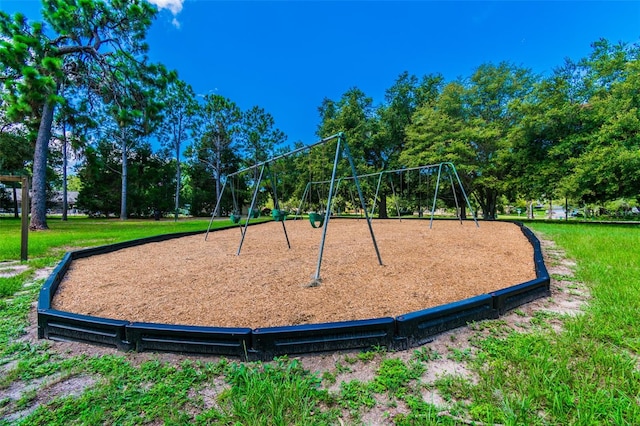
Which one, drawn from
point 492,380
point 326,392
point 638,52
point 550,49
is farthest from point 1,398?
point 550,49

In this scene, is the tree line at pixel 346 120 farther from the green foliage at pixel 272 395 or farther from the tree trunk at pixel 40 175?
the green foliage at pixel 272 395

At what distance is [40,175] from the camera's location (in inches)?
360

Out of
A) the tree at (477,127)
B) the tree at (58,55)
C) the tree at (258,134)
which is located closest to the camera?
the tree at (58,55)

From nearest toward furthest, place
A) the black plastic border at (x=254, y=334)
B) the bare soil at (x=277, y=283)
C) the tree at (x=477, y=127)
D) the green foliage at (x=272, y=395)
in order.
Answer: the green foliage at (x=272, y=395) → the black plastic border at (x=254, y=334) → the bare soil at (x=277, y=283) → the tree at (x=477, y=127)

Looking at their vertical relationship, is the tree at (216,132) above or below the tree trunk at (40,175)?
above

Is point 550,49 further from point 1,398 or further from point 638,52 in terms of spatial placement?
point 1,398

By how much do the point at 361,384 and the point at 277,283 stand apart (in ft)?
5.62

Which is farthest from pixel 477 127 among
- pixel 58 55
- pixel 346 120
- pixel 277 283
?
pixel 58 55

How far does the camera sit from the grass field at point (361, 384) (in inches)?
43.3

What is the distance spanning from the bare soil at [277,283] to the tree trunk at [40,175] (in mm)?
7279

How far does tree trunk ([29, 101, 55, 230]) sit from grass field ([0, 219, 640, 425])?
1034 cm

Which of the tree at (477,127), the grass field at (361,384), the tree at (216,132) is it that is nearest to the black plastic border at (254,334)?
the grass field at (361,384)

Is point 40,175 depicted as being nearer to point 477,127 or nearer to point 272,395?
point 272,395

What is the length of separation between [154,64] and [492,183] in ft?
52.7
